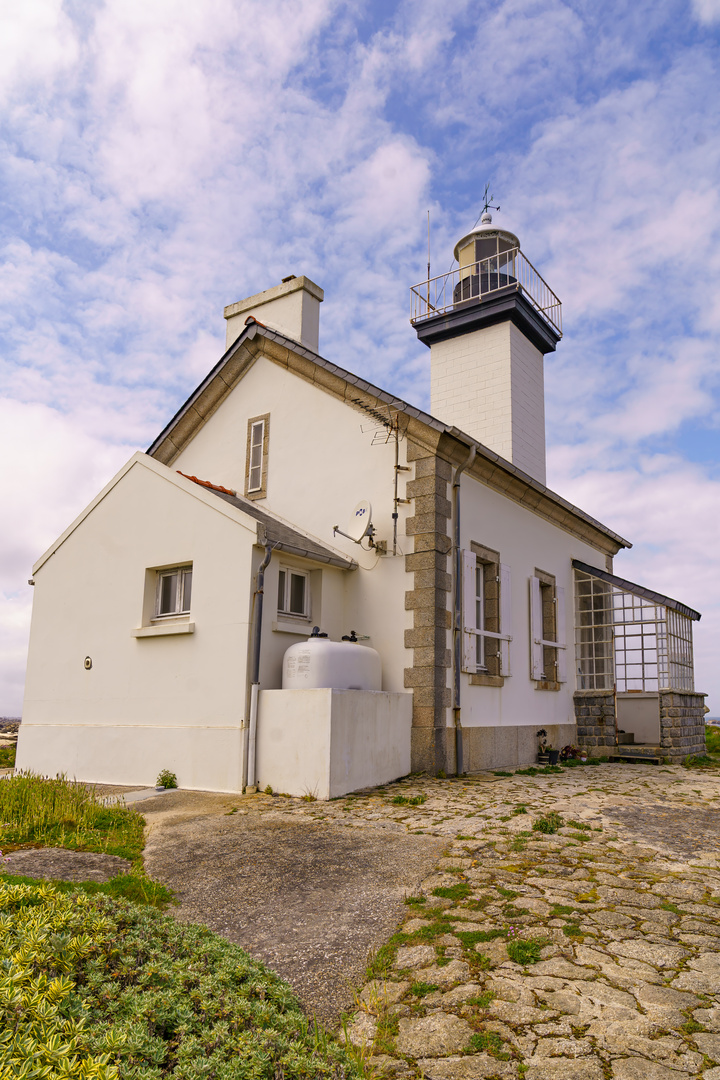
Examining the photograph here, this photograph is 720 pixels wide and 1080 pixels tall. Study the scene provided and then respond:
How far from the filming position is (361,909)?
171 inches

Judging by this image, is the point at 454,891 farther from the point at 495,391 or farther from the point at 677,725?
the point at 495,391

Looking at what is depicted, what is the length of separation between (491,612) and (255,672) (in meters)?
4.47

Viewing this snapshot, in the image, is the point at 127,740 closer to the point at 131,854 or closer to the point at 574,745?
the point at 131,854

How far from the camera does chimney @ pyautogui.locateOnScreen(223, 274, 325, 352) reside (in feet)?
44.3

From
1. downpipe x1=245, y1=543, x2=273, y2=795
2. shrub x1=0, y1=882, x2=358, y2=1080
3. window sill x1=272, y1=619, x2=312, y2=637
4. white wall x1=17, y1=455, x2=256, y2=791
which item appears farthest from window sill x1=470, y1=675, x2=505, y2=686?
shrub x1=0, y1=882, x2=358, y2=1080

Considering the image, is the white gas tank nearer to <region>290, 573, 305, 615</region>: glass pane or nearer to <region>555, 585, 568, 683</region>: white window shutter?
<region>290, 573, 305, 615</region>: glass pane

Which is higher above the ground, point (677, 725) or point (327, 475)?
point (327, 475)

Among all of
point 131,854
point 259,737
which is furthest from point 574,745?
point 131,854

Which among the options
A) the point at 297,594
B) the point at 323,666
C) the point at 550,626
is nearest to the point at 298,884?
the point at 323,666

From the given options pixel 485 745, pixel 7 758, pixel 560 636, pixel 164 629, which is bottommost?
pixel 7 758

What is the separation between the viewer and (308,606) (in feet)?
34.3

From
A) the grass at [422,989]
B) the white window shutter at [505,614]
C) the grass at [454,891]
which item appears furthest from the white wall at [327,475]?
the grass at [422,989]

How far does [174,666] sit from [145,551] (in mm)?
1715

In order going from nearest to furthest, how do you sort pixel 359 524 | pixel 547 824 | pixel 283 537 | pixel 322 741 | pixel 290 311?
pixel 547 824 → pixel 322 741 → pixel 283 537 → pixel 359 524 → pixel 290 311
